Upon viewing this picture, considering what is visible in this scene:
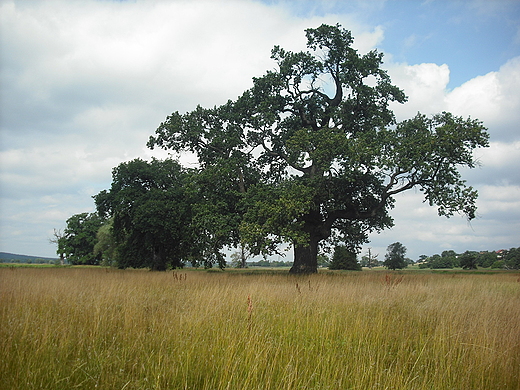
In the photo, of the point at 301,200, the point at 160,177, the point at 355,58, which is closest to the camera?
the point at 301,200

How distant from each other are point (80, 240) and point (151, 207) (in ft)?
179

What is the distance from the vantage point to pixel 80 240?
70.8m

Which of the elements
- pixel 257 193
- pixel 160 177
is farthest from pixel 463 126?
pixel 160 177

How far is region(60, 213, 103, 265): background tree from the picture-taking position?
6988 centimetres

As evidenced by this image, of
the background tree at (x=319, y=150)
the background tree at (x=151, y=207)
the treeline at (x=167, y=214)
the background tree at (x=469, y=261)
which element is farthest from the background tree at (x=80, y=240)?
the background tree at (x=469, y=261)

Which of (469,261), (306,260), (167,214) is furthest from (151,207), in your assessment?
(469,261)

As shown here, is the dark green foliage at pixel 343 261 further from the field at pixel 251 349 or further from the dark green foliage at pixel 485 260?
the field at pixel 251 349

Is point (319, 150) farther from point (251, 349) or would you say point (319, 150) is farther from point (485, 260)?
point (485, 260)

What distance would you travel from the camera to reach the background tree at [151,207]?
25.5 meters

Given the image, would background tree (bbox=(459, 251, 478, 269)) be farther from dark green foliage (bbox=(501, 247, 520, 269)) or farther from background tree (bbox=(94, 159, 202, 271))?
background tree (bbox=(94, 159, 202, 271))

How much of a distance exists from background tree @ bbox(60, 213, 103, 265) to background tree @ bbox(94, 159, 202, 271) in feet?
142

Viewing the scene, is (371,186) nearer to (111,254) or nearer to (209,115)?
(209,115)

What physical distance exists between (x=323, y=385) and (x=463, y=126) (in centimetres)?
1613

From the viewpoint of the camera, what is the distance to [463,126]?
16.1m
